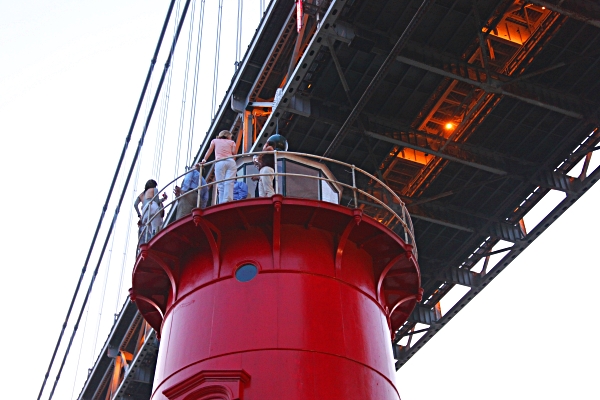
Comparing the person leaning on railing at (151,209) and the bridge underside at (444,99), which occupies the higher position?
the bridge underside at (444,99)

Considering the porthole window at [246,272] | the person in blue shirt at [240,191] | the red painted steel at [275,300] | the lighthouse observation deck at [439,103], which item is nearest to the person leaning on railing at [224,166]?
the person in blue shirt at [240,191]

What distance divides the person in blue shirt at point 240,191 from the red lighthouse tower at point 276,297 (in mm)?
910

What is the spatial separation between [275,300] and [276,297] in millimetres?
85

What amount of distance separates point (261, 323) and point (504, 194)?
18652 millimetres

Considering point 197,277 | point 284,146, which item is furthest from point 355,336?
point 284,146

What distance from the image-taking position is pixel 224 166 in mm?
19062

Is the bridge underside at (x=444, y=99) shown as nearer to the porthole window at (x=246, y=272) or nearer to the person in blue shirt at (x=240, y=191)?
the person in blue shirt at (x=240, y=191)

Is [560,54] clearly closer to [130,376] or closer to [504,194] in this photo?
[504,194]

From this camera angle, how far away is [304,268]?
1725 cm

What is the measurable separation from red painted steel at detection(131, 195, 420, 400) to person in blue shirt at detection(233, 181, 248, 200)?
1028 millimetres

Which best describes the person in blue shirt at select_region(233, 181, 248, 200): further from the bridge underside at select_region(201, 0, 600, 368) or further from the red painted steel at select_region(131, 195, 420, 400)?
the bridge underside at select_region(201, 0, 600, 368)

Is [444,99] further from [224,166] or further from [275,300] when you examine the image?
[275,300]

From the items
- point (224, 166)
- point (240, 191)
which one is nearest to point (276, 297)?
point (240, 191)

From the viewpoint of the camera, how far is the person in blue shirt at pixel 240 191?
18547mm
